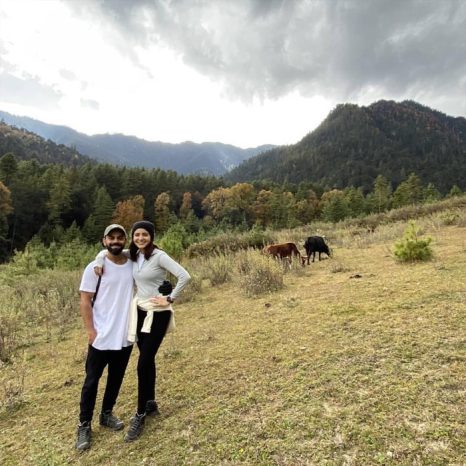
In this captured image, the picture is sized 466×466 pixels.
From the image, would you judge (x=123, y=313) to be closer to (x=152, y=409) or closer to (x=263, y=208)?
(x=152, y=409)

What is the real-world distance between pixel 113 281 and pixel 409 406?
242 centimetres

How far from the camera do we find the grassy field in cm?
219

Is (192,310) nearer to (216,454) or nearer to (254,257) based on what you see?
(254,257)

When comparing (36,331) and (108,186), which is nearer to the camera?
(36,331)

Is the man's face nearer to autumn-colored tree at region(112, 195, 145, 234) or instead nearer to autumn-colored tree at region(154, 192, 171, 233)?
autumn-colored tree at region(112, 195, 145, 234)

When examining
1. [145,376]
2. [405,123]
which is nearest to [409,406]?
[145,376]

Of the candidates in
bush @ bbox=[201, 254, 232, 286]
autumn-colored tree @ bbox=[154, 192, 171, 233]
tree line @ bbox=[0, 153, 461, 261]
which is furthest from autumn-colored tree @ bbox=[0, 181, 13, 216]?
bush @ bbox=[201, 254, 232, 286]

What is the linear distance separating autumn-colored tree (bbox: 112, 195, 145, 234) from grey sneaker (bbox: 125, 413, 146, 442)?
50030 millimetres

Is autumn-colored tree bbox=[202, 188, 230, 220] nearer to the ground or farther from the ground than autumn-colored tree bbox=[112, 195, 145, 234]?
farther from the ground

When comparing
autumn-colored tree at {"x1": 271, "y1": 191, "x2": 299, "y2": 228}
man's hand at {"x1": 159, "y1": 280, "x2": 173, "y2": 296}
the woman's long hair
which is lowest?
man's hand at {"x1": 159, "y1": 280, "x2": 173, "y2": 296}

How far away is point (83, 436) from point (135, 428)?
43cm

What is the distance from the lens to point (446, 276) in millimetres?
5156

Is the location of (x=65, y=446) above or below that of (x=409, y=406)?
below

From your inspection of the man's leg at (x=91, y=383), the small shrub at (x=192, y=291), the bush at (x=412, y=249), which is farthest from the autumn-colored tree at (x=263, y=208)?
the man's leg at (x=91, y=383)
